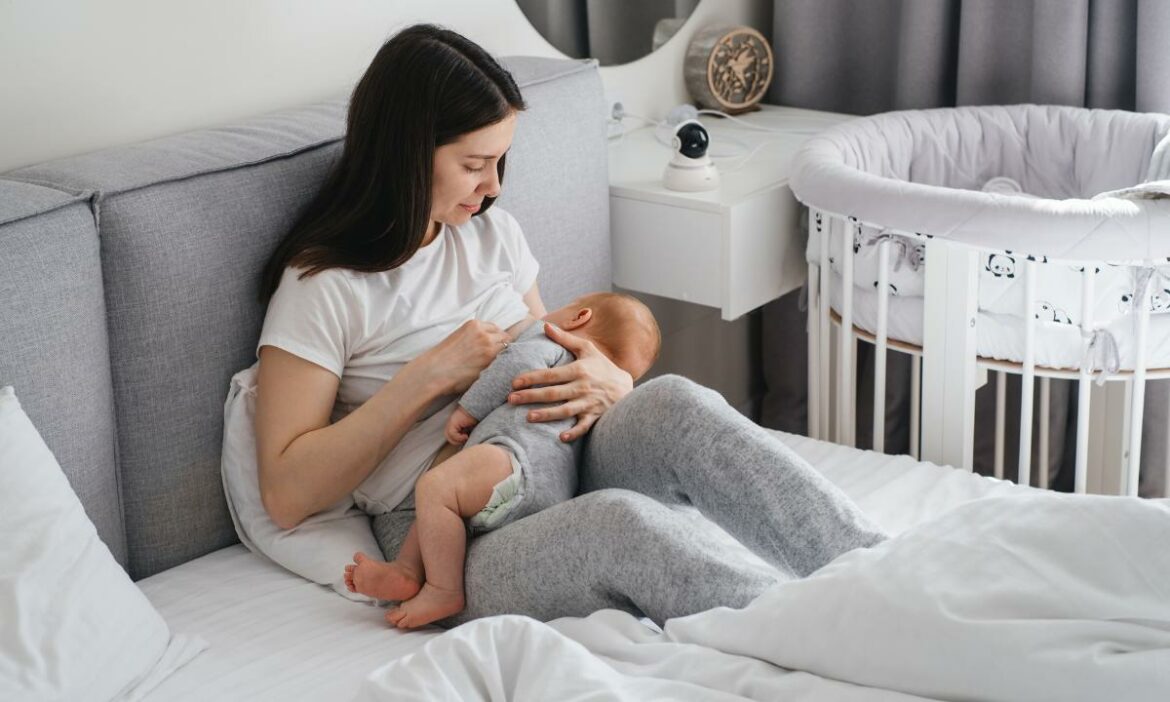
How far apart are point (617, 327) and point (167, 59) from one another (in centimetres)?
72

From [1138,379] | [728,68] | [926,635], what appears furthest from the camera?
[728,68]

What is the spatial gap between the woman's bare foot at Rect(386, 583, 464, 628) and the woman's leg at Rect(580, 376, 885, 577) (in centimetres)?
25

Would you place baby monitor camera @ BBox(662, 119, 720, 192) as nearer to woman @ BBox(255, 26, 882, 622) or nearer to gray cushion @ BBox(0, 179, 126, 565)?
woman @ BBox(255, 26, 882, 622)

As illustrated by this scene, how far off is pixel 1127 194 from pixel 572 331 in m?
0.83

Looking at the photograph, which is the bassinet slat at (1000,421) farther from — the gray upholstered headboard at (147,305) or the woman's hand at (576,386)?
the gray upholstered headboard at (147,305)

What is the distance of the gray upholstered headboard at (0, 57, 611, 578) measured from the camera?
4.98 feet

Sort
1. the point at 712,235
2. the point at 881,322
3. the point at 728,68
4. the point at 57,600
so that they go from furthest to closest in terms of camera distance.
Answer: the point at 728,68 → the point at 712,235 → the point at 881,322 → the point at 57,600

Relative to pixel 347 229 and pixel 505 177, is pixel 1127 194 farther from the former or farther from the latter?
pixel 347 229

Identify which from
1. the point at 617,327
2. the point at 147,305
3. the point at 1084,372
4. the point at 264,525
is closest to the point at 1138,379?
the point at 1084,372

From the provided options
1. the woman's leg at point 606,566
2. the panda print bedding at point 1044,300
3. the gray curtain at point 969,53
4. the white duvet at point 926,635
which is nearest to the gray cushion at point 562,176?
the panda print bedding at point 1044,300

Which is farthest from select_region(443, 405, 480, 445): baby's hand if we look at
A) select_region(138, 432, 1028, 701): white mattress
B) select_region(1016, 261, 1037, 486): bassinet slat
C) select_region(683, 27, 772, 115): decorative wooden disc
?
select_region(683, 27, 772, 115): decorative wooden disc

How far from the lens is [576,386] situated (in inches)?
68.4

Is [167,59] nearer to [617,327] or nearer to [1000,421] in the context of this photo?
[617,327]

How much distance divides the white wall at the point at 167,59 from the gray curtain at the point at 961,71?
867 mm
